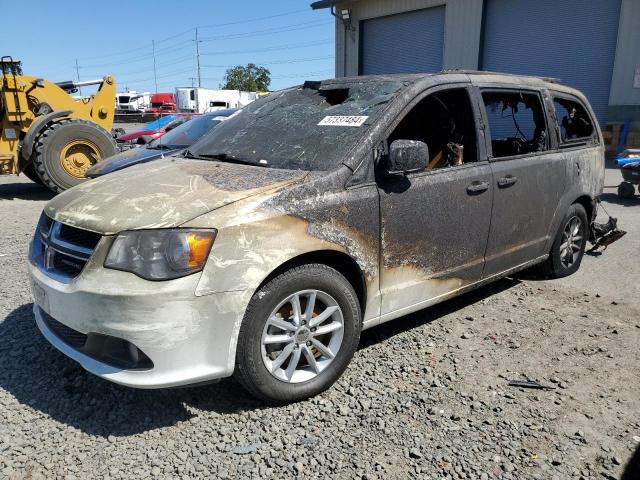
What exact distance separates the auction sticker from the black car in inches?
143

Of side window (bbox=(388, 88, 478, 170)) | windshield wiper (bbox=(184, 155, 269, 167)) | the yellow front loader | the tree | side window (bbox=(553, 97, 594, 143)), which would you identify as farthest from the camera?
the tree

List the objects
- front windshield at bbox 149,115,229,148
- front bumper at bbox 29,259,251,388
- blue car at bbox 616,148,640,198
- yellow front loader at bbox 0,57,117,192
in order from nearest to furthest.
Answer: front bumper at bbox 29,259,251,388 < front windshield at bbox 149,115,229,148 < blue car at bbox 616,148,640,198 < yellow front loader at bbox 0,57,117,192

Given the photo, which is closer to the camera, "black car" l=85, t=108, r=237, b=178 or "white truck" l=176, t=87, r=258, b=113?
"black car" l=85, t=108, r=237, b=178

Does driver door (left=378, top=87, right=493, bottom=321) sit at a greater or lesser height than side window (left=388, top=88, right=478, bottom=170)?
lesser

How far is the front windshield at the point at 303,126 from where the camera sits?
317cm

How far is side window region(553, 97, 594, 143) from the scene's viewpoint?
465cm

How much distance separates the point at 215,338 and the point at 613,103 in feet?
50.5

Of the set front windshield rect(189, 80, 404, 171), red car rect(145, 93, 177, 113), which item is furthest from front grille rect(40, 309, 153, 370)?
red car rect(145, 93, 177, 113)

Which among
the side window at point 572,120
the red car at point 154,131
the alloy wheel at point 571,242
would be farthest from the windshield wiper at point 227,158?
the red car at point 154,131

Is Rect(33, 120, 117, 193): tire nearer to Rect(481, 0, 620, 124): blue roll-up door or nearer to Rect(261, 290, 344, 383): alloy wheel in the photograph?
Rect(261, 290, 344, 383): alloy wheel

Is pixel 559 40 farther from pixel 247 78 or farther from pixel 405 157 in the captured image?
pixel 247 78

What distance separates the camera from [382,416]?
9.19 feet

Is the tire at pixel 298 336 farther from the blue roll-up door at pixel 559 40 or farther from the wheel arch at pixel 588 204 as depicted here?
the blue roll-up door at pixel 559 40

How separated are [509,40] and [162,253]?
16813 millimetres
